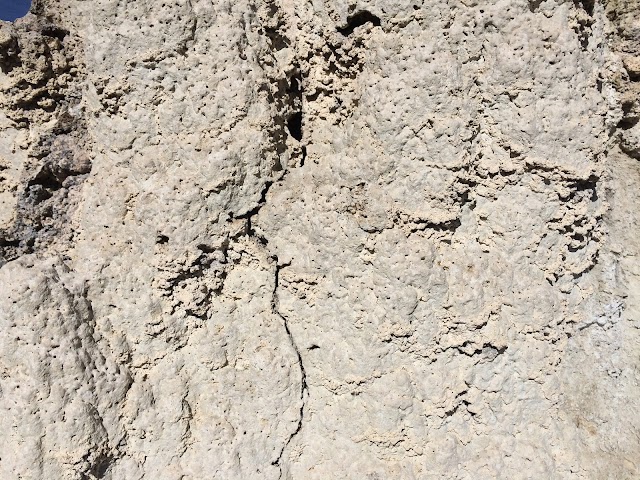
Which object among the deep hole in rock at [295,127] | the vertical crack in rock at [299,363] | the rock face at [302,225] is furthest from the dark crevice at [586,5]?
the vertical crack in rock at [299,363]

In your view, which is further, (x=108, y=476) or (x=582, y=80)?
(x=108, y=476)

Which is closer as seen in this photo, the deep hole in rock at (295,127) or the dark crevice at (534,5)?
the dark crevice at (534,5)

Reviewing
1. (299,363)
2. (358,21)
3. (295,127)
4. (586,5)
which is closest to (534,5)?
(586,5)

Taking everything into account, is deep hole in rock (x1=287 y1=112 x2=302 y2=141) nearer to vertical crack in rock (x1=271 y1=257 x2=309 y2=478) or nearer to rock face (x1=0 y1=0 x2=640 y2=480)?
rock face (x1=0 y1=0 x2=640 y2=480)

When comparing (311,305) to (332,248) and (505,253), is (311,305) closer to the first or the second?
(332,248)

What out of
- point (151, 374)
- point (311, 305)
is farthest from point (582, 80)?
point (151, 374)

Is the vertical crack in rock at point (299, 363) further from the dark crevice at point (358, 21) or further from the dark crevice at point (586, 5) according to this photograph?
the dark crevice at point (586, 5)

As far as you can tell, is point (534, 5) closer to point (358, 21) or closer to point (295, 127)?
point (358, 21)
